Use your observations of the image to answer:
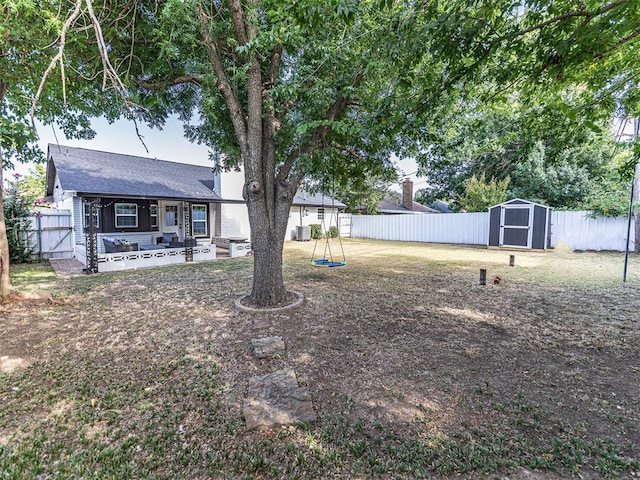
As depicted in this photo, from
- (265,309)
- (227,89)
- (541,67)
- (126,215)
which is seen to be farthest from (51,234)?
(541,67)

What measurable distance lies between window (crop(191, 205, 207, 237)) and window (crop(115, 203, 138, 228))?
7.94ft

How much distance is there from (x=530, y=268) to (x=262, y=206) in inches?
345

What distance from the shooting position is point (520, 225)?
1381 centimetres

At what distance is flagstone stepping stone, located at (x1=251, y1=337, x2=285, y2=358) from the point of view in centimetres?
352

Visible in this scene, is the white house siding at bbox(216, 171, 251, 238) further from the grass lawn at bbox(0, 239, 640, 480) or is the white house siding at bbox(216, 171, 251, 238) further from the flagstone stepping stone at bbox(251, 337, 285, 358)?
the flagstone stepping stone at bbox(251, 337, 285, 358)

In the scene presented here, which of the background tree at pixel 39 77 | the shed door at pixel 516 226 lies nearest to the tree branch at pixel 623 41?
the background tree at pixel 39 77

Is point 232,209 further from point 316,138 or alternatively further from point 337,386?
point 337,386

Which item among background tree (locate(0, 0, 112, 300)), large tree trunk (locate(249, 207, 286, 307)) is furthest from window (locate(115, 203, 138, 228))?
large tree trunk (locate(249, 207, 286, 307))

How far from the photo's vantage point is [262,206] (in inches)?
205

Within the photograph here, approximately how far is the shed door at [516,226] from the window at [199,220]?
14.4 m

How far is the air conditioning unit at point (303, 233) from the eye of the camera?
18234 millimetres

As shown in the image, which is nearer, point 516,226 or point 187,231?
point 187,231

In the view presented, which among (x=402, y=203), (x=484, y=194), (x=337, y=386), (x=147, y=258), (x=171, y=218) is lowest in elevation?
(x=337, y=386)

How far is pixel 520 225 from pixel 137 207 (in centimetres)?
1687
